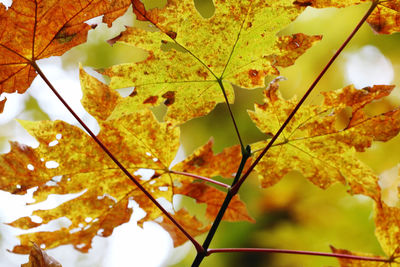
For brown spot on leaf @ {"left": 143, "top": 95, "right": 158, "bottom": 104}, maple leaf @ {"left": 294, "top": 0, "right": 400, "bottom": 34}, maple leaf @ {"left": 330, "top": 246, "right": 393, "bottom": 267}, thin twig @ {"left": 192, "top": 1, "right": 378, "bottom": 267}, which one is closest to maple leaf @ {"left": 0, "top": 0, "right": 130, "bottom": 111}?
brown spot on leaf @ {"left": 143, "top": 95, "right": 158, "bottom": 104}

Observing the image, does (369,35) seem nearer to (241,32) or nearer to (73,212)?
(241,32)

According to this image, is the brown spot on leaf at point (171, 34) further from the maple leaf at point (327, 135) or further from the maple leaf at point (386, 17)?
the maple leaf at point (386, 17)

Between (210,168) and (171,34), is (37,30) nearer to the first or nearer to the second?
(171,34)

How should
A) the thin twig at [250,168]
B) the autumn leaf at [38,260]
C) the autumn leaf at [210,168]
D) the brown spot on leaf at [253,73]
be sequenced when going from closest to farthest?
the autumn leaf at [38,260]
the thin twig at [250,168]
the brown spot on leaf at [253,73]
the autumn leaf at [210,168]

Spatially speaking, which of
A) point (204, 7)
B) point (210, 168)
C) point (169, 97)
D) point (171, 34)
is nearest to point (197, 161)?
point (210, 168)

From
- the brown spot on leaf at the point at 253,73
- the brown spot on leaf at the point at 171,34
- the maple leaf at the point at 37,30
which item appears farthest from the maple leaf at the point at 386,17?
the maple leaf at the point at 37,30

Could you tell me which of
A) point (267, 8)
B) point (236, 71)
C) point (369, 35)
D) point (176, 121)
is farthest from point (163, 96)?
point (369, 35)
